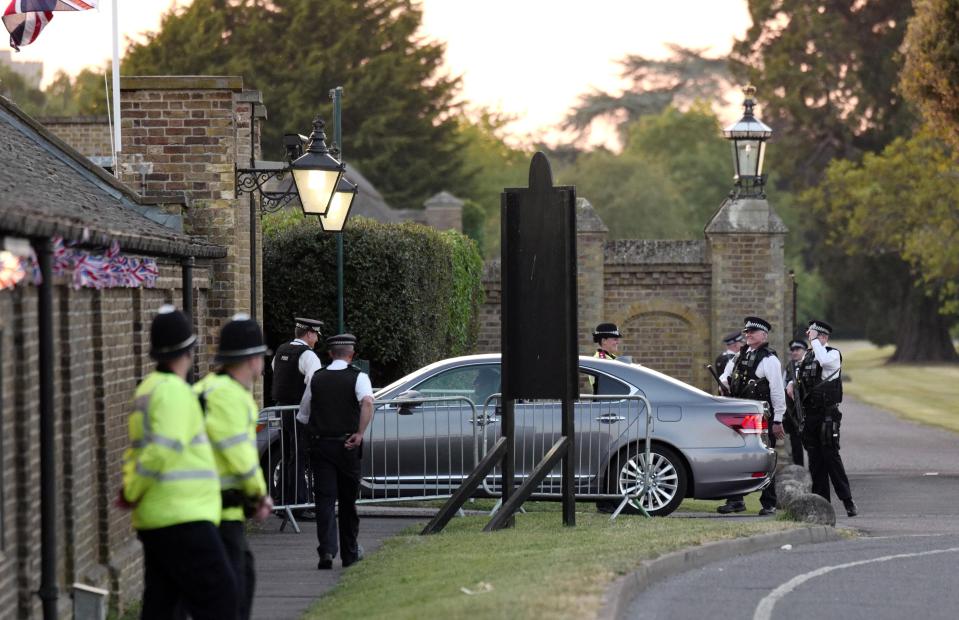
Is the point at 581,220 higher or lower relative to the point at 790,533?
higher

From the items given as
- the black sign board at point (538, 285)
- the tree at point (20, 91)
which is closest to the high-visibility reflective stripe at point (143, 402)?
the black sign board at point (538, 285)

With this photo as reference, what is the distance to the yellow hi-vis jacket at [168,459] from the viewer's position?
23.0 feet

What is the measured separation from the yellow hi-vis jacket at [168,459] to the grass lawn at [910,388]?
25635mm

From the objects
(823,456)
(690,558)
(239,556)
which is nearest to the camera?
(239,556)

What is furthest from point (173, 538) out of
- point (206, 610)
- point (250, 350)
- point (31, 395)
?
point (31, 395)

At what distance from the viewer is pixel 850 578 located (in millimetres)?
10773

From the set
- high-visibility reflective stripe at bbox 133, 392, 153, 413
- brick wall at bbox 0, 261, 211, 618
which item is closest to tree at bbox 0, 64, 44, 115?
brick wall at bbox 0, 261, 211, 618

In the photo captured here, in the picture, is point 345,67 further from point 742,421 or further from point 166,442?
point 166,442

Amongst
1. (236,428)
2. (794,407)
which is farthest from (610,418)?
(236,428)

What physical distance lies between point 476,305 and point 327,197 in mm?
12599

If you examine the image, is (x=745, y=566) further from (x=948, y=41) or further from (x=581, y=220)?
(x=948, y=41)

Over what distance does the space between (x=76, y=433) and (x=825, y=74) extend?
185ft

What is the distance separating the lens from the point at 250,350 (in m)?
7.51

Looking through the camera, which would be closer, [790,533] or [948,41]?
[790,533]
